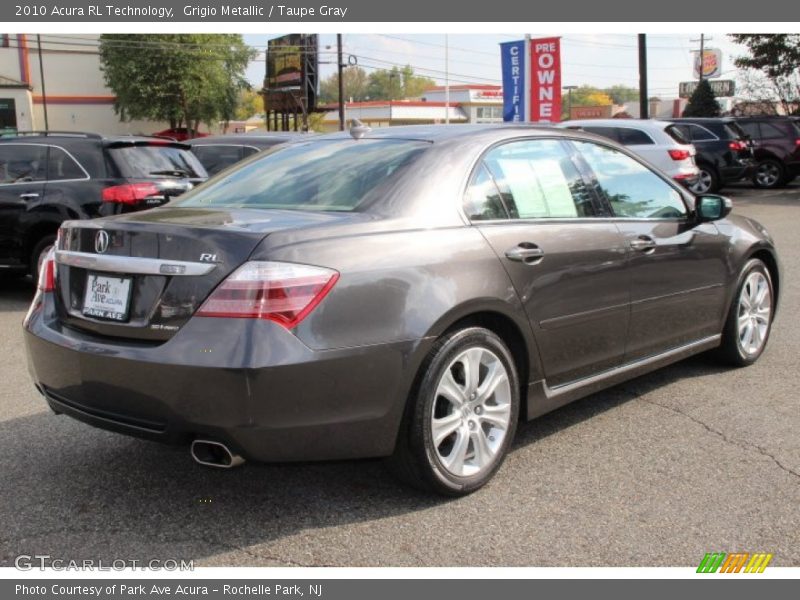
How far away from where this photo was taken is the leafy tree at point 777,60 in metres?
25.4

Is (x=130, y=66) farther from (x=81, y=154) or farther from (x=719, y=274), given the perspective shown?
(x=719, y=274)

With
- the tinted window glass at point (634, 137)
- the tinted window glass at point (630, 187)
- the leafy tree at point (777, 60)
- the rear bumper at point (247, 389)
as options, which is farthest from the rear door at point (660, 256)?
the leafy tree at point (777, 60)

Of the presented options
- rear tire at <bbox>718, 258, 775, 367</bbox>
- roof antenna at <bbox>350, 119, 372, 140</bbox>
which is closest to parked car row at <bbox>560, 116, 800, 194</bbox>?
rear tire at <bbox>718, 258, 775, 367</bbox>

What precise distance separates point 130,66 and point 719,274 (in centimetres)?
5157

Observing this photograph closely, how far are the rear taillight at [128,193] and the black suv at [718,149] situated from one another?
1443 centimetres

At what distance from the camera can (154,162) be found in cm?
892

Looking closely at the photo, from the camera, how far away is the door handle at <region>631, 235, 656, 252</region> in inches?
178

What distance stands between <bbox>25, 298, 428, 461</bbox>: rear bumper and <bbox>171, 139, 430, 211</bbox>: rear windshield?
2.65 feet

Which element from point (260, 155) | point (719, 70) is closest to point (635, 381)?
point (260, 155)

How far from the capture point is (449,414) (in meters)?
3.55

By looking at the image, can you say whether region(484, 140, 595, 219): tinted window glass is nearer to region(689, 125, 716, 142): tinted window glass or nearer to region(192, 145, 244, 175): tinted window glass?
region(192, 145, 244, 175): tinted window glass

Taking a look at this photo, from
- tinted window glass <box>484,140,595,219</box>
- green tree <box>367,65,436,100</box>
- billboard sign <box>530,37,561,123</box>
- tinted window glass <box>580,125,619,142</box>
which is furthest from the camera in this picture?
green tree <box>367,65,436,100</box>

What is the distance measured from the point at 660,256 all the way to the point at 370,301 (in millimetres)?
2179

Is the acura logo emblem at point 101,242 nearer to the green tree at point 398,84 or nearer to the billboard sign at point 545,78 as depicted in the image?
the billboard sign at point 545,78
